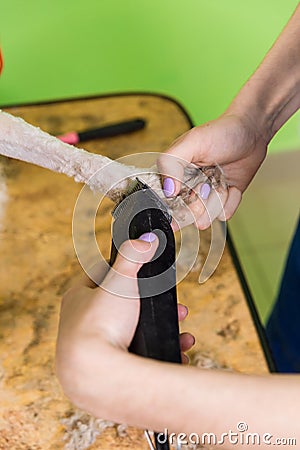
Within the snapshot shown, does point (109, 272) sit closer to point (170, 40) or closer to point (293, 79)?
point (293, 79)

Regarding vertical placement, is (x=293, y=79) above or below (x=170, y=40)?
below

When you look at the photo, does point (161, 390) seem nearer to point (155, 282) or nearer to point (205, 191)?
point (155, 282)

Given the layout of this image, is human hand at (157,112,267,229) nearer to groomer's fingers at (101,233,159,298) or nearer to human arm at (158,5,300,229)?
human arm at (158,5,300,229)

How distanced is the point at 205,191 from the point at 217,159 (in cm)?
5

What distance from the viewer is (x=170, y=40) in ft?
3.57

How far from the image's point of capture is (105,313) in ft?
1.33

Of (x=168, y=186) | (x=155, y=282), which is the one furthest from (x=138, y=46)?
(x=155, y=282)

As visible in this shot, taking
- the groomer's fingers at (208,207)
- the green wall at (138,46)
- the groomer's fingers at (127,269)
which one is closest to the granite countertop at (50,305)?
the groomer's fingers at (208,207)

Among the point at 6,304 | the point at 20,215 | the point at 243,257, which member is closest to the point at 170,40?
the point at 243,257

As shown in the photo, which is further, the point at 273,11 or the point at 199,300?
the point at 273,11

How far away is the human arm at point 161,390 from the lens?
387mm

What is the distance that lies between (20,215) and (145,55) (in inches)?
19.2

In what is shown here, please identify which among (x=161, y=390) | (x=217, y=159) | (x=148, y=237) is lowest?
(x=161, y=390)

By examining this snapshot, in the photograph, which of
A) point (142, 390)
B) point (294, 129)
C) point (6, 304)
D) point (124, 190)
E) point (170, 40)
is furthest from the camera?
point (170, 40)
